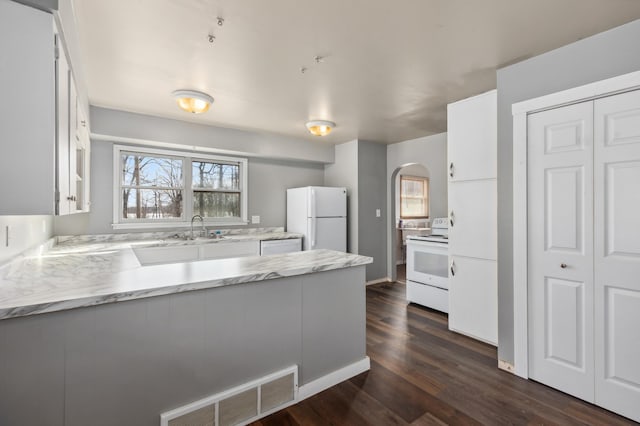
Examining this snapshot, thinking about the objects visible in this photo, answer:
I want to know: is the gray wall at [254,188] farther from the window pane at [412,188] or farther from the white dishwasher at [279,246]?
the window pane at [412,188]

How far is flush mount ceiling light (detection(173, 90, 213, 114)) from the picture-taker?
281 centimetres

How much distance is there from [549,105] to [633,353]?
1.61m

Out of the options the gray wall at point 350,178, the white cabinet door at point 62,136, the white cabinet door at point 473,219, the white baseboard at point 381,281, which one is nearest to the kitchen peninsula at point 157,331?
the white cabinet door at point 62,136

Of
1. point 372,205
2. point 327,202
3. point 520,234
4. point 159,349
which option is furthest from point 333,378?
point 372,205

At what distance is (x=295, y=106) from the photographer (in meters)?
3.31

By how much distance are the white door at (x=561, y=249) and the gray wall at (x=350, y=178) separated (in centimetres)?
287

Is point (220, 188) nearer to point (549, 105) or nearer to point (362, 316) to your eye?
point (362, 316)

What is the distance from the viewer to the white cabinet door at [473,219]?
8.79 feet

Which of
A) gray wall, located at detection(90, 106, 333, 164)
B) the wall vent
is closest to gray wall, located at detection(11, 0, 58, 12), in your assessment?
the wall vent

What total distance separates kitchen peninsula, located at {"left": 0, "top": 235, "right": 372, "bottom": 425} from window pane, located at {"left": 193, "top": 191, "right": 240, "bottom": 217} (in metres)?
2.16

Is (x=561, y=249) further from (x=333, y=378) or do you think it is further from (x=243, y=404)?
A: (x=243, y=404)

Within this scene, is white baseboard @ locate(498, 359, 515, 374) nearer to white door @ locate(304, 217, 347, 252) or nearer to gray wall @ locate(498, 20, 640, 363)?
gray wall @ locate(498, 20, 640, 363)

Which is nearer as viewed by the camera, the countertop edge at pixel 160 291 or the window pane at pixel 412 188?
the countertop edge at pixel 160 291

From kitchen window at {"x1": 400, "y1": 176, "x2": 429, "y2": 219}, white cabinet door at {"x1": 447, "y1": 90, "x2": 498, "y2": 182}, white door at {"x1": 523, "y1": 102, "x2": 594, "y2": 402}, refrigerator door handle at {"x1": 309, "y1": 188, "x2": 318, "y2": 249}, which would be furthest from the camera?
kitchen window at {"x1": 400, "y1": 176, "x2": 429, "y2": 219}
